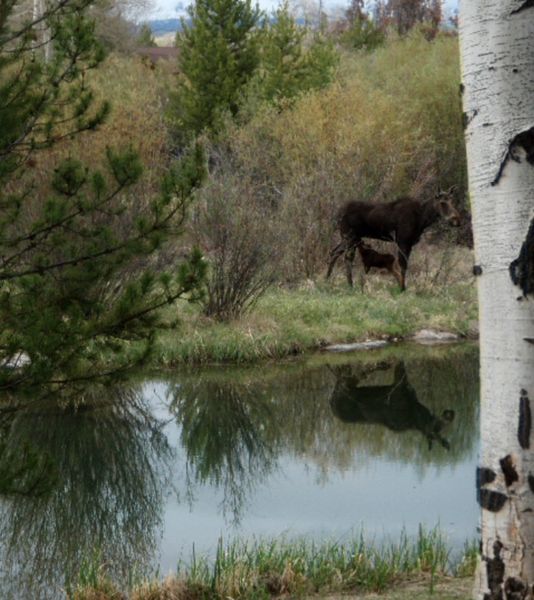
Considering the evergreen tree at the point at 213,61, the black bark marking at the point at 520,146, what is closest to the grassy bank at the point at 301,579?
the black bark marking at the point at 520,146

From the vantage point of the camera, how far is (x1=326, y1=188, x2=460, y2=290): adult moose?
17.7 meters

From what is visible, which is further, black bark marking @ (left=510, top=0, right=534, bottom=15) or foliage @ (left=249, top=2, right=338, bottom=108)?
foliage @ (left=249, top=2, right=338, bottom=108)

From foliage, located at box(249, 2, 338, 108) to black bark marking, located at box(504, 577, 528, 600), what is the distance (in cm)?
2844

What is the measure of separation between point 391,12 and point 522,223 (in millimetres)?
52656

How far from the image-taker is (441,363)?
15.3 meters

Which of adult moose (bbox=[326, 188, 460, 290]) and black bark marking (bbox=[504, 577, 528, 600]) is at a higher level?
black bark marking (bbox=[504, 577, 528, 600])

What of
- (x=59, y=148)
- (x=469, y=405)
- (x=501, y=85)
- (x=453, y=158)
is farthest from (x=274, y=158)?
(x=501, y=85)

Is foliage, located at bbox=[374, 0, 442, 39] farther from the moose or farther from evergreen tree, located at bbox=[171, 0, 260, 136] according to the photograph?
the moose

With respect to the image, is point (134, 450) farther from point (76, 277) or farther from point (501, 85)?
point (501, 85)

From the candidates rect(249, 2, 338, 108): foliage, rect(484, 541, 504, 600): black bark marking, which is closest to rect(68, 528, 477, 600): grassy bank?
rect(484, 541, 504, 600): black bark marking

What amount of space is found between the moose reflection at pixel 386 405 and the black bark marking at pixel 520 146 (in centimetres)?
707

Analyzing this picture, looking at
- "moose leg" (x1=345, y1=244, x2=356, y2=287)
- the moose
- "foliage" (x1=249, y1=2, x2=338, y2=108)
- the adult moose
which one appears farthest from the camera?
"foliage" (x1=249, y1=2, x2=338, y2=108)

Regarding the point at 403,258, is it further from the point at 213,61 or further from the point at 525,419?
the point at 213,61

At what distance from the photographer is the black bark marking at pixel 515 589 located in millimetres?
3910
